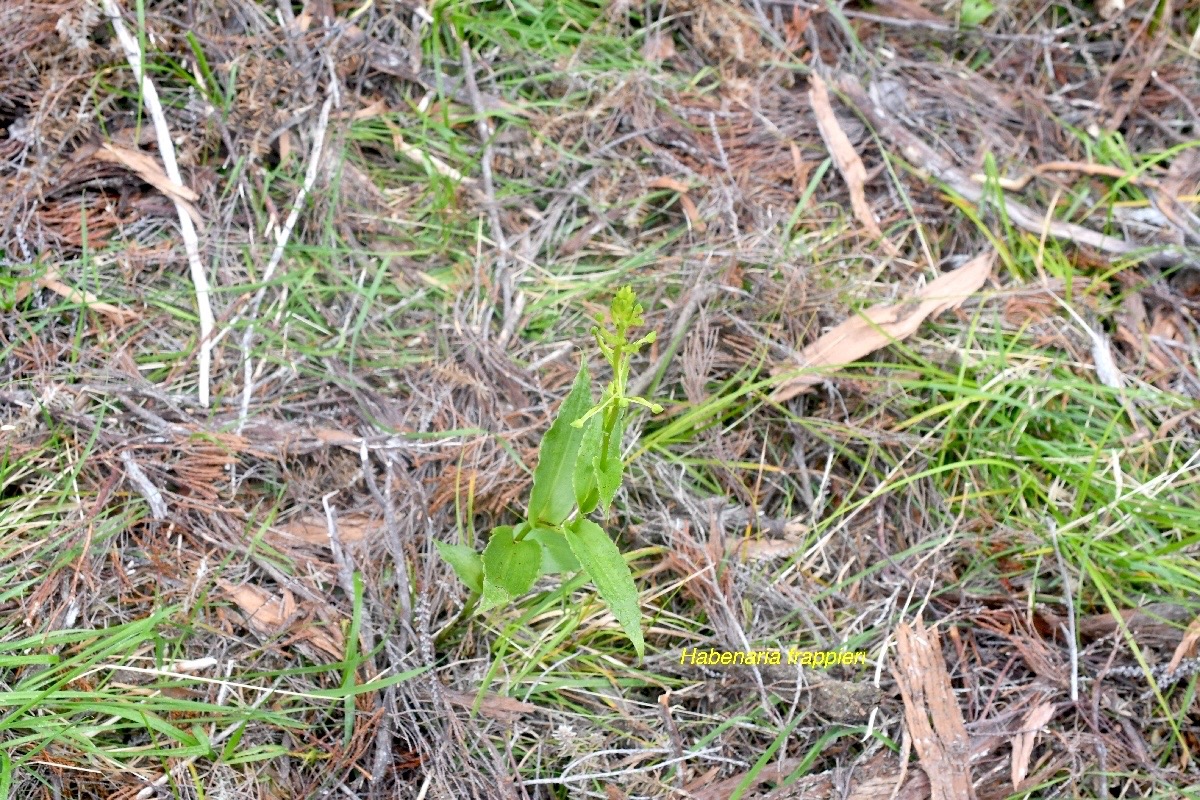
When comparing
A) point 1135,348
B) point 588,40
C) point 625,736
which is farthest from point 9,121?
point 1135,348

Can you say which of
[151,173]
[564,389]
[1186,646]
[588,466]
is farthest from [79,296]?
[1186,646]

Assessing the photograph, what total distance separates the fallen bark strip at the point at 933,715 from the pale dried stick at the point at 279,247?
5.50 ft

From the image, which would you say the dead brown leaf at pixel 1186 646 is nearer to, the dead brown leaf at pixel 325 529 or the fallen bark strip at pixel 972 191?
the fallen bark strip at pixel 972 191

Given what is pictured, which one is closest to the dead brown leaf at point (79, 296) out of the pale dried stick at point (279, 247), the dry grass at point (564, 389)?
the dry grass at point (564, 389)

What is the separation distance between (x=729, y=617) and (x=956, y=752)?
567mm

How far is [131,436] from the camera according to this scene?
2029 mm

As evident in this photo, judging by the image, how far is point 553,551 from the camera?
66.1 inches

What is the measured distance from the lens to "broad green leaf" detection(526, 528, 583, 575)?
1656 millimetres

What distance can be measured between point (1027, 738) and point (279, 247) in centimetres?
221

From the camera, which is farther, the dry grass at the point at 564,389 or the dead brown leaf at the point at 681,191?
the dead brown leaf at the point at 681,191

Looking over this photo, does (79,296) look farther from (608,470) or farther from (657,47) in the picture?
(657,47)

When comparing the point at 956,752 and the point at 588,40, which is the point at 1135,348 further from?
the point at 588,40

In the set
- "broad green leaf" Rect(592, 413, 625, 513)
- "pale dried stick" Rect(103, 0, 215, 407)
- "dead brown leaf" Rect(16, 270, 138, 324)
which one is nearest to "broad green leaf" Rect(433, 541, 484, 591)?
"broad green leaf" Rect(592, 413, 625, 513)

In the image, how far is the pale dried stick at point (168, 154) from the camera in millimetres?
2211
